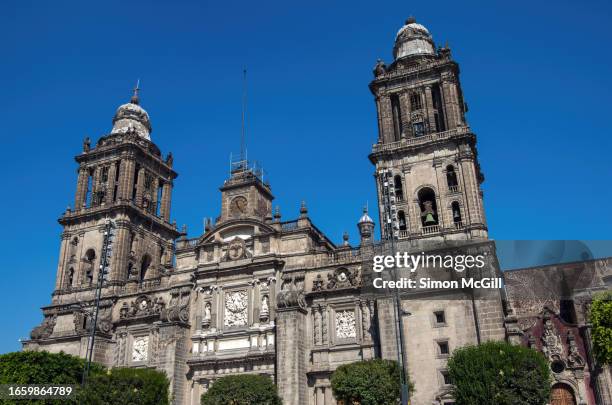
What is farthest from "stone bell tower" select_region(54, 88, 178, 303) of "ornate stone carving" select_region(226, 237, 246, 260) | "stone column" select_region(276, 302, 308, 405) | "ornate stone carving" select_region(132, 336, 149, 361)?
"stone column" select_region(276, 302, 308, 405)

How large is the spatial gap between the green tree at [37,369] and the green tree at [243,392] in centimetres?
1047

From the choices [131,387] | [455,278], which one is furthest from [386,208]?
[131,387]

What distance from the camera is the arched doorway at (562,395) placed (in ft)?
129

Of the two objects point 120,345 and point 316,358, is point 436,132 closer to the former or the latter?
point 316,358

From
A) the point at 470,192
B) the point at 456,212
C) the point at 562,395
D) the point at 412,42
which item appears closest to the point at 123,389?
the point at 456,212

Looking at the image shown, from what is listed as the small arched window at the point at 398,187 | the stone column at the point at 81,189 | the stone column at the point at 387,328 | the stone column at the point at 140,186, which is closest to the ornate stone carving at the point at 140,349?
the stone column at the point at 140,186

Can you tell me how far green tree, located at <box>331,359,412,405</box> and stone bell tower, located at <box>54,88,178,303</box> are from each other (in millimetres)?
21378

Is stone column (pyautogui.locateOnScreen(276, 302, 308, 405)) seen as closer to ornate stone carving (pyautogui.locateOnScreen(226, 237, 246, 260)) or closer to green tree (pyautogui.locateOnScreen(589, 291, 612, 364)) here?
ornate stone carving (pyautogui.locateOnScreen(226, 237, 246, 260))

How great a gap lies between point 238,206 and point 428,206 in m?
14.2

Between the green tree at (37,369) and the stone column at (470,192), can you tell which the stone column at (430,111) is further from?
the green tree at (37,369)

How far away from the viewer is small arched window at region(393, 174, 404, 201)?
139 ft

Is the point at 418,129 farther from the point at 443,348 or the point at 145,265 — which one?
the point at 145,265

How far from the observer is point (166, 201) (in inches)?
2311

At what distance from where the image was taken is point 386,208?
38.2m
